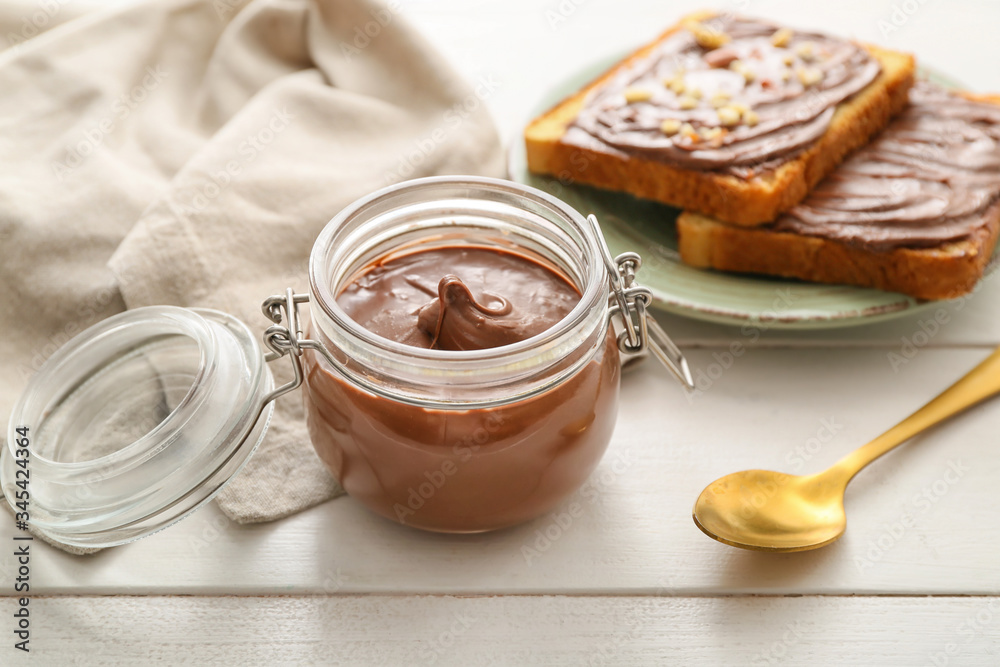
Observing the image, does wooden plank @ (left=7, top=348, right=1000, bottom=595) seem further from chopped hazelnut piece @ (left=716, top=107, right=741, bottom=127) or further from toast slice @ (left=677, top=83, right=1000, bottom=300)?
chopped hazelnut piece @ (left=716, top=107, right=741, bottom=127)

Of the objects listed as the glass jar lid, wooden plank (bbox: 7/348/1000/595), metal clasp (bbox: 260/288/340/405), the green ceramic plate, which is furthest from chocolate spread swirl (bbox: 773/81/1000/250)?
the glass jar lid

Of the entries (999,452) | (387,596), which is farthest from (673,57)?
(387,596)

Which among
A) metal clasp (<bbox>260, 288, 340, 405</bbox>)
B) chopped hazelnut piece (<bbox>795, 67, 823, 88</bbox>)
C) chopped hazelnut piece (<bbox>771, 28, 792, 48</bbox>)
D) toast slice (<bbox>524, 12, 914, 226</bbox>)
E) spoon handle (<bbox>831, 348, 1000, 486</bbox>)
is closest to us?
metal clasp (<bbox>260, 288, 340, 405</bbox>)

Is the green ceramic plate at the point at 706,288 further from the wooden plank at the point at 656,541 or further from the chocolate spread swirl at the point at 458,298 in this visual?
the chocolate spread swirl at the point at 458,298

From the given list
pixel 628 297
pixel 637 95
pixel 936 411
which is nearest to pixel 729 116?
pixel 637 95

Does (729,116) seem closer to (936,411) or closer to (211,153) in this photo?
(936,411)
